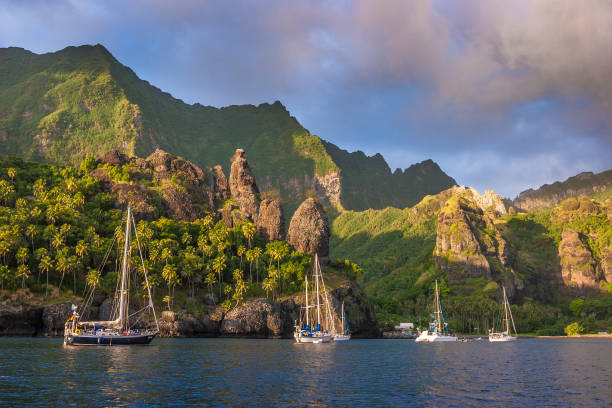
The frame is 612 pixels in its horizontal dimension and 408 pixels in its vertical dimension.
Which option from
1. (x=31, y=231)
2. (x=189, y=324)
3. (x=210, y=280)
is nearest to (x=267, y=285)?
(x=210, y=280)

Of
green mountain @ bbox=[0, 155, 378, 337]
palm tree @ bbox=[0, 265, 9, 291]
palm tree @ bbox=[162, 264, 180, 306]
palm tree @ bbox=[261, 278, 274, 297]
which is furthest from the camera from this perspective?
palm tree @ bbox=[261, 278, 274, 297]

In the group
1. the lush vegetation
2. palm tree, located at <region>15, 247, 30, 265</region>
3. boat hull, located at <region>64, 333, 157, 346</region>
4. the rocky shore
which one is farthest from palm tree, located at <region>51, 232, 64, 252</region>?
boat hull, located at <region>64, 333, 157, 346</region>

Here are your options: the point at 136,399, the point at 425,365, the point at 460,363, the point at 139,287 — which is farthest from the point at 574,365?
the point at 139,287

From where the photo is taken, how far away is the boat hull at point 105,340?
98375 millimetres

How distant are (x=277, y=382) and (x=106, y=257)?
304ft

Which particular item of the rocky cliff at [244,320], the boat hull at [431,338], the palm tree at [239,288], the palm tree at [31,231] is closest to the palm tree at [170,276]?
the rocky cliff at [244,320]

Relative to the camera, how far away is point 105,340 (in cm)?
10088

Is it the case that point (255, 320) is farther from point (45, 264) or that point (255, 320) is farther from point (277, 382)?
point (277, 382)

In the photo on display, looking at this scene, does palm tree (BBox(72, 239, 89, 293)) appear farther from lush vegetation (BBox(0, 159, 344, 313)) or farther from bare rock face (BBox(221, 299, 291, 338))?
bare rock face (BBox(221, 299, 291, 338))

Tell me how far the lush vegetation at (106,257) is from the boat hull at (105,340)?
118 ft

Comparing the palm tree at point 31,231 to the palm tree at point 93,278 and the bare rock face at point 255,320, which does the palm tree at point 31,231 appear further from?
the bare rock face at point 255,320

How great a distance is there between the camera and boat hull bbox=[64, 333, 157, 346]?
98375 millimetres

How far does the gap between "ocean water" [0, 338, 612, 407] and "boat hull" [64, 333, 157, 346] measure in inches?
515

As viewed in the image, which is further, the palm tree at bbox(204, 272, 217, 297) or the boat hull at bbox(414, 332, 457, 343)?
the boat hull at bbox(414, 332, 457, 343)
